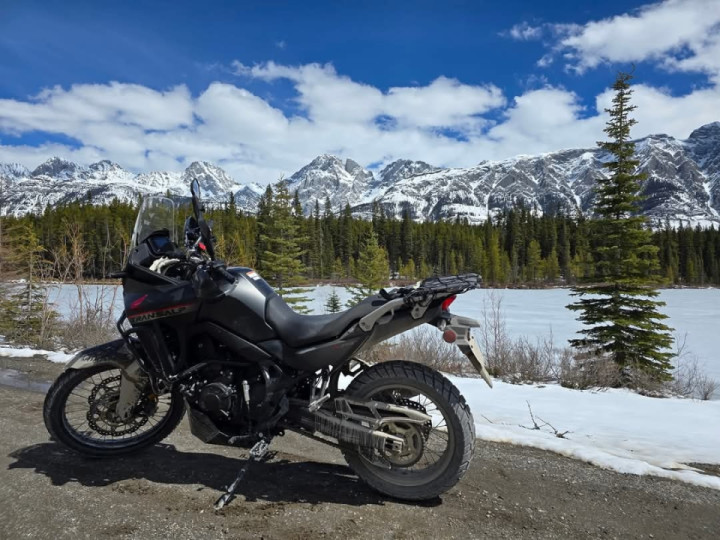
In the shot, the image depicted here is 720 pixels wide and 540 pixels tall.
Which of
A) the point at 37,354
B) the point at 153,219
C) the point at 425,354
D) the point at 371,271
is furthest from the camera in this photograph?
the point at 371,271

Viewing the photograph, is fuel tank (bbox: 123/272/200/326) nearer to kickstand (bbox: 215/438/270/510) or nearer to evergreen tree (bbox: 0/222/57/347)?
kickstand (bbox: 215/438/270/510)

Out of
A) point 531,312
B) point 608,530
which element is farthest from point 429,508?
point 531,312

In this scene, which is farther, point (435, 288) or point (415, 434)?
point (415, 434)

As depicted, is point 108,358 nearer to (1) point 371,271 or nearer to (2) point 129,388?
(2) point 129,388

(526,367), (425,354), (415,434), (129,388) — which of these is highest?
(129,388)

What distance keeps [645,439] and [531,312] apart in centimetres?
3113

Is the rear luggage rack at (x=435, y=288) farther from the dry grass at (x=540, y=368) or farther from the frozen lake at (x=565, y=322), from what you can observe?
the frozen lake at (x=565, y=322)

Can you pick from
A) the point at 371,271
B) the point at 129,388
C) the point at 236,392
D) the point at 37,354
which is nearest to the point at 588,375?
the point at 236,392

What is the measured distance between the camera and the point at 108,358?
341 cm

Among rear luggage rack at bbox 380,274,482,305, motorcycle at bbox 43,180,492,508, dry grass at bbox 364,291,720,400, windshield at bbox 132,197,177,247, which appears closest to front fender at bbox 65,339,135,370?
motorcycle at bbox 43,180,492,508

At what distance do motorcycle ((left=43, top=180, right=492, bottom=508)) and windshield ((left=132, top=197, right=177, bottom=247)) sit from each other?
0.76ft

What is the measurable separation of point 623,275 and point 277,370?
1350cm

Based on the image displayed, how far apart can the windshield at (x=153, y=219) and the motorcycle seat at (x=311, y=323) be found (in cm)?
130

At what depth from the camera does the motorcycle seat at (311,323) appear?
2.93 meters
